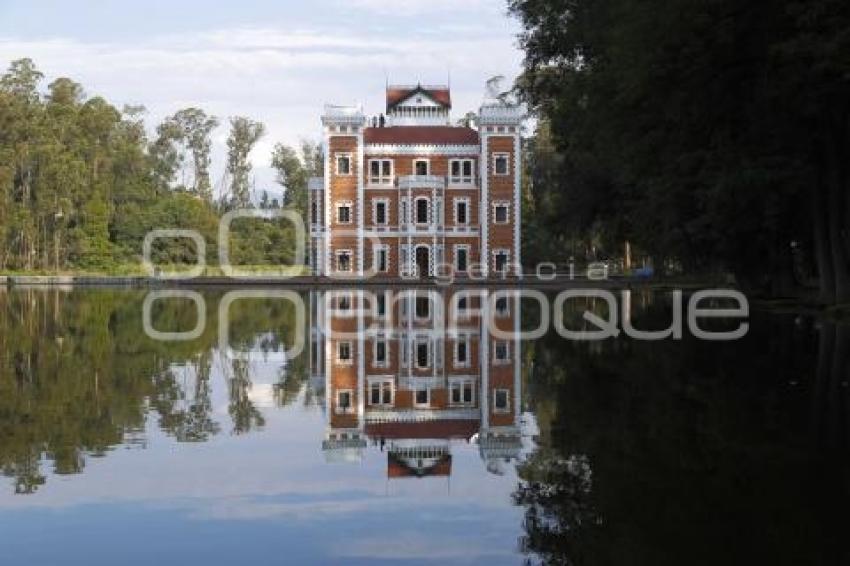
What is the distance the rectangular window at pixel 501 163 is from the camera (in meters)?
71.4

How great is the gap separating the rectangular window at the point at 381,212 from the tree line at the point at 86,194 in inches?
720

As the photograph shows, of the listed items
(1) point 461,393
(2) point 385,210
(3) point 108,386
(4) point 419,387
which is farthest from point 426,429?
(2) point 385,210

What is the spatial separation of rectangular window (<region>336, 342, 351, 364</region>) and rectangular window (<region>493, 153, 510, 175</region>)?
165 feet

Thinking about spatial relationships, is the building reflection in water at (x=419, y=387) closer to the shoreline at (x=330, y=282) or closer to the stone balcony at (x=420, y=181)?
the shoreline at (x=330, y=282)

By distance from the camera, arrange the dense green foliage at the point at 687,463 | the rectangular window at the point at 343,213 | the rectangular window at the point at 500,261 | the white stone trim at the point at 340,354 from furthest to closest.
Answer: the rectangular window at the point at 343,213 → the rectangular window at the point at 500,261 → the white stone trim at the point at 340,354 → the dense green foliage at the point at 687,463

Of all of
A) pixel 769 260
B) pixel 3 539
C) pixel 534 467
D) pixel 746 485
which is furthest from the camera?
pixel 769 260

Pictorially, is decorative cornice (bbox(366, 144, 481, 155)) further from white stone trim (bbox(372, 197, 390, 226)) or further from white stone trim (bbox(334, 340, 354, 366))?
white stone trim (bbox(334, 340, 354, 366))

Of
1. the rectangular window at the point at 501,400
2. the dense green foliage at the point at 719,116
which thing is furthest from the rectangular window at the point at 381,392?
the dense green foliage at the point at 719,116

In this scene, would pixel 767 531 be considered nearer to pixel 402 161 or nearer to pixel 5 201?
pixel 402 161

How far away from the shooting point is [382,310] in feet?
117

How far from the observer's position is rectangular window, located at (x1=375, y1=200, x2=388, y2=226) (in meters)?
71.9

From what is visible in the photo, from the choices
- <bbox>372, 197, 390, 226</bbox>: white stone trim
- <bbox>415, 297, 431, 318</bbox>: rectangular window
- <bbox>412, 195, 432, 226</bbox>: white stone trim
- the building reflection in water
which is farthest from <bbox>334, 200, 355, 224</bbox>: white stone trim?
the building reflection in water

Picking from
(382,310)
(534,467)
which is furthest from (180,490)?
(382,310)

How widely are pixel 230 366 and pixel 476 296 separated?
97.7ft
